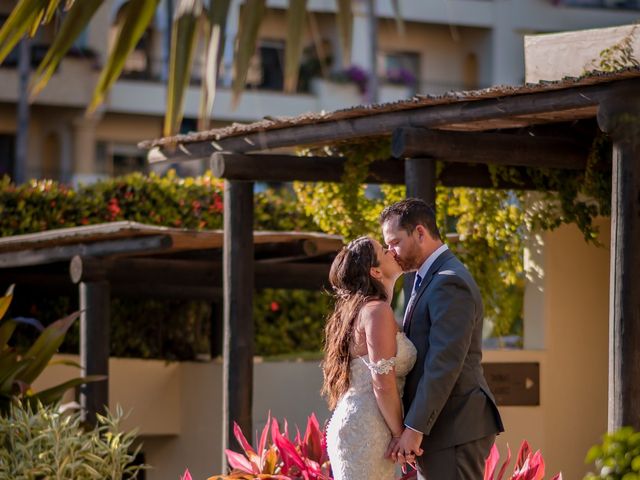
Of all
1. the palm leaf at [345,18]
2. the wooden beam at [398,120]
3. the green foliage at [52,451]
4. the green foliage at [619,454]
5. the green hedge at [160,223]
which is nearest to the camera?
the palm leaf at [345,18]

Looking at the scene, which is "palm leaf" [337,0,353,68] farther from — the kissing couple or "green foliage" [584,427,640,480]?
the kissing couple

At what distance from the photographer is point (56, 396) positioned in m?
8.39

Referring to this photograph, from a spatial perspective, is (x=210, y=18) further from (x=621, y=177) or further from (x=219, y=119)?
(x=219, y=119)

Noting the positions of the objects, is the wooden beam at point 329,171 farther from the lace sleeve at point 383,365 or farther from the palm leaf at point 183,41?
the palm leaf at point 183,41

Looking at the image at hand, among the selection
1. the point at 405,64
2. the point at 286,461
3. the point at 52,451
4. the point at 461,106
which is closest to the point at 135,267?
the point at 52,451

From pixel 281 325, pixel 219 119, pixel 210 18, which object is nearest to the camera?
pixel 210 18

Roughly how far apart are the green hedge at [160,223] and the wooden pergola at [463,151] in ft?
10.5

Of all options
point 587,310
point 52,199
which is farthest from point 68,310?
point 587,310

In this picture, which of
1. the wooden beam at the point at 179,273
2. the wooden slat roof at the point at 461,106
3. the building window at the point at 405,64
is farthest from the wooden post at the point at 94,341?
the building window at the point at 405,64

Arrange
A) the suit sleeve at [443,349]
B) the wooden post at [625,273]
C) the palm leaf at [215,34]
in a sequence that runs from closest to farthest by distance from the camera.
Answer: the palm leaf at [215,34] → the suit sleeve at [443,349] → the wooden post at [625,273]

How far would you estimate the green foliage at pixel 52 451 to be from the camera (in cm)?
A: 698

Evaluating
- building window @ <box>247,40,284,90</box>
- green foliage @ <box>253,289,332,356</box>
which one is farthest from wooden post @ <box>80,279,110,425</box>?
building window @ <box>247,40,284,90</box>

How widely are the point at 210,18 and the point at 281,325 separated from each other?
456 inches

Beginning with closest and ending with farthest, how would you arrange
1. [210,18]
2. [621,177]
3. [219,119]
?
[210,18]
[621,177]
[219,119]
